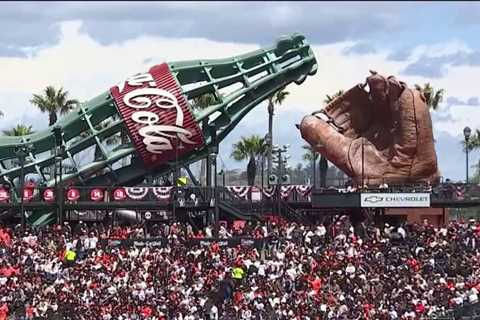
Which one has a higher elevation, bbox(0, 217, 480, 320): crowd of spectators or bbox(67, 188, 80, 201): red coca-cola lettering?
bbox(67, 188, 80, 201): red coca-cola lettering

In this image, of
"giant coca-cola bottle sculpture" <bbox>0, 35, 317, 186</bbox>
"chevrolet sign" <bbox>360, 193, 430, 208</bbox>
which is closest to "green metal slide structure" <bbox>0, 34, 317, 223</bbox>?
"giant coca-cola bottle sculpture" <bbox>0, 35, 317, 186</bbox>

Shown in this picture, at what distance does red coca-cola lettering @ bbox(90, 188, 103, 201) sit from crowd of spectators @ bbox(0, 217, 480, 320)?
19.1ft

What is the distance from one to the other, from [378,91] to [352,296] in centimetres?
1670

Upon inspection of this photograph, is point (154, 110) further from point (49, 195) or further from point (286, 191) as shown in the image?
point (286, 191)

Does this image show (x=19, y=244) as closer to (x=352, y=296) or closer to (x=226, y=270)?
(x=226, y=270)

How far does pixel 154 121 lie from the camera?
2076 inches

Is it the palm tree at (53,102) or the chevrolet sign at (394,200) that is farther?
the palm tree at (53,102)

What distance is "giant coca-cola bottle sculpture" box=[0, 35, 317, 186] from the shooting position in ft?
173

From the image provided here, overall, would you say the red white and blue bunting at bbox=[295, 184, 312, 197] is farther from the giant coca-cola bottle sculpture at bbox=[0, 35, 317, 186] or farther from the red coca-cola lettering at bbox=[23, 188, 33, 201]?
the red coca-cola lettering at bbox=[23, 188, 33, 201]

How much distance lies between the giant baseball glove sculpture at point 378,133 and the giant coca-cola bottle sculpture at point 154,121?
3.74 meters

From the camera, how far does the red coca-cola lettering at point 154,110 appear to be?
52.6 m

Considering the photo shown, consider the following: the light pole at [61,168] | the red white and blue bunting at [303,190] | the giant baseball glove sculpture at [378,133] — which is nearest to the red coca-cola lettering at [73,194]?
the light pole at [61,168]

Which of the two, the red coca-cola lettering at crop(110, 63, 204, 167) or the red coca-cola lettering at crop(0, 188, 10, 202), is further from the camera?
the red coca-cola lettering at crop(110, 63, 204, 167)

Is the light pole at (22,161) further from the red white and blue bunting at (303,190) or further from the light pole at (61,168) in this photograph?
the red white and blue bunting at (303,190)
